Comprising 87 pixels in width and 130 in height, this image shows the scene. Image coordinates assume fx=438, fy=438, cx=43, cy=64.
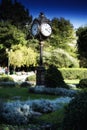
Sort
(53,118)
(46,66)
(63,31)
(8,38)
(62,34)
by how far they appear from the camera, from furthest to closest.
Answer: (63,31) → (62,34) → (8,38) → (46,66) → (53,118)

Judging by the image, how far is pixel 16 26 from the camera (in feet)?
258

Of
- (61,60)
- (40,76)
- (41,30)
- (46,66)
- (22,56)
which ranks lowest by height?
(40,76)

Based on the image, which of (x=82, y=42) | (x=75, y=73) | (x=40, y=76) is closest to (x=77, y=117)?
(x=40, y=76)

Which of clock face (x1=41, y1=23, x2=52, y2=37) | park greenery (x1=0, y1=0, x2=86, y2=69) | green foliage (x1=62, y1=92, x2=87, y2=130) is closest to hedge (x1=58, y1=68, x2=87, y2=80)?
park greenery (x1=0, y1=0, x2=86, y2=69)

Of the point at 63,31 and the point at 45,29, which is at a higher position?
the point at 63,31

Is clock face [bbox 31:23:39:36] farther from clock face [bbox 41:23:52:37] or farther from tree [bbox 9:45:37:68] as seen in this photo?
tree [bbox 9:45:37:68]

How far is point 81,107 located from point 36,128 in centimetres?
194

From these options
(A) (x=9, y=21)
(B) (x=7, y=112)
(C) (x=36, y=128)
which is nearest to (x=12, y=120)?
(B) (x=7, y=112)

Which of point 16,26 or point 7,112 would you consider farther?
point 16,26

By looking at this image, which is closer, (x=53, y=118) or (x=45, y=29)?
(x=53, y=118)

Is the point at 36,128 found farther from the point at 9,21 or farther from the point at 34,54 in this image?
the point at 9,21

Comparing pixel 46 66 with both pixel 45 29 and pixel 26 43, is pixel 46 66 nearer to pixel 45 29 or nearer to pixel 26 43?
pixel 26 43

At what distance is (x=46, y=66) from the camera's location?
6394cm


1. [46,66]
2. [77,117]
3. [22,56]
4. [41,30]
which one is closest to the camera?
[77,117]
